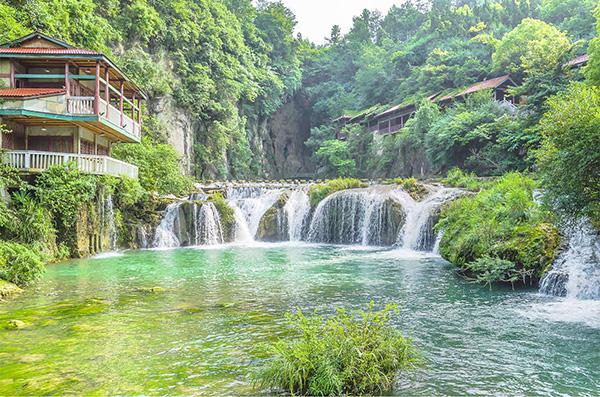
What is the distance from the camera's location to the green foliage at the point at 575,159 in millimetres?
9500

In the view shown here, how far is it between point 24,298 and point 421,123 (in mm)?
33050

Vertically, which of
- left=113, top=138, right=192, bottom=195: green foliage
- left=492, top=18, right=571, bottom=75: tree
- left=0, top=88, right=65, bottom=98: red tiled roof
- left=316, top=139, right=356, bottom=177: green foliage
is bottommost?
left=113, top=138, right=192, bottom=195: green foliage

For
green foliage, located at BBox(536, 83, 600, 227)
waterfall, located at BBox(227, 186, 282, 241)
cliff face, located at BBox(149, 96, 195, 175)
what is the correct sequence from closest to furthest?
1. green foliage, located at BBox(536, 83, 600, 227)
2. waterfall, located at BBox(227, 186, 282, 241)
3. cliff face, located at BBox(149, 96, 195, 175)

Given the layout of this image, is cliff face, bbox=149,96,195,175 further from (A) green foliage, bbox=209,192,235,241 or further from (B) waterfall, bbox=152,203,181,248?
(B) waterfall, bbox=152,203,181,248

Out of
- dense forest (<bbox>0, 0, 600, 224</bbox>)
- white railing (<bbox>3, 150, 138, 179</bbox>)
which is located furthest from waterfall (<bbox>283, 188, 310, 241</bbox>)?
white railing (<bbox>3, 150, 138, 179</bbox>)

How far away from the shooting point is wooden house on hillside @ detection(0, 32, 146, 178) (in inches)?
675

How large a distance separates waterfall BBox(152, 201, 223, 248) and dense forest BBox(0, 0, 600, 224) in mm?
4727

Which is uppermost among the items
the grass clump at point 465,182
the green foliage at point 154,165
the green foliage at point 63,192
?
the green foliage at point 154,165

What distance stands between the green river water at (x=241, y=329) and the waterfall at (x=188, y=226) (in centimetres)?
761

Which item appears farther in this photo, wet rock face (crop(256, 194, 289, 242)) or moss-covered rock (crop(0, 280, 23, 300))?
wet rock face (crop(256, 194, 289, 242))

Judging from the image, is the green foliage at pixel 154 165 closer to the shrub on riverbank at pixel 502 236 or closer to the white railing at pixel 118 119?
the white railing at pixel 118 119

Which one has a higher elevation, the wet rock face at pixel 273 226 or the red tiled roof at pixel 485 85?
the red tiled roof at pixel 485 85

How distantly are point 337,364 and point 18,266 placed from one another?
984 centimetres

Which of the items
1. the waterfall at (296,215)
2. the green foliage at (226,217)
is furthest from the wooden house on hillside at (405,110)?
the green foliage at (226,217)
